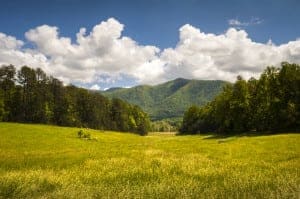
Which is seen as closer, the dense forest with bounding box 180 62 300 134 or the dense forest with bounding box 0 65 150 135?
the dense forest with bounding box 180 62 300 134

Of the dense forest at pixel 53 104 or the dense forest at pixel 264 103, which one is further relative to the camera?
the dense forest at pixel 53 104

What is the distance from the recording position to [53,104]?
12738 centimetres

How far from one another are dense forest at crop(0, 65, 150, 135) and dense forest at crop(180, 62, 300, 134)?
62254mm

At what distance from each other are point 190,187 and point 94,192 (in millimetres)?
→ 4128

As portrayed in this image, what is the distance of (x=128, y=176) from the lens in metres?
19.4

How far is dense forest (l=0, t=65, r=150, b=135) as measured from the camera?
→ 112312 millimetres

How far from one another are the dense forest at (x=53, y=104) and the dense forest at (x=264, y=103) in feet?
204

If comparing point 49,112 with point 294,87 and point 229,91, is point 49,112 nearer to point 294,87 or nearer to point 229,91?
point 229,91

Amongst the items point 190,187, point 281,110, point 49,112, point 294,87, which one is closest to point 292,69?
point 294,87

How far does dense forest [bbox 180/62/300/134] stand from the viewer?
71.8 meters

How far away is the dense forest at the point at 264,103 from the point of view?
71812 millimetres

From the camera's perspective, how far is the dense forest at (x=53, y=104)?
368 feet

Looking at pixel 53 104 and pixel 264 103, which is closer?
pixel 264 103

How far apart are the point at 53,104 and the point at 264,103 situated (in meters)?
79.8
